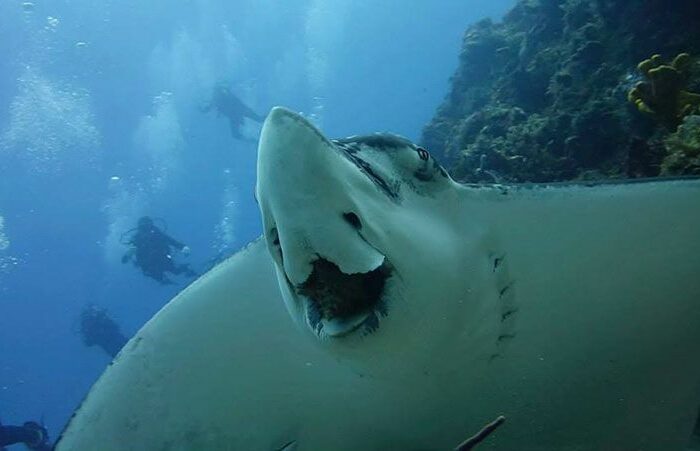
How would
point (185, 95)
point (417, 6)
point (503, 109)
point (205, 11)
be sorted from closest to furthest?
1. point (503, 109)
2. point (205, 11)
3. point (185, 95)
4. point (417, 6)

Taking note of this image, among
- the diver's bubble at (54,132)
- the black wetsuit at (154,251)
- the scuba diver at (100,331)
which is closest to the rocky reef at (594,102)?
the black wetsuit at (154,251)

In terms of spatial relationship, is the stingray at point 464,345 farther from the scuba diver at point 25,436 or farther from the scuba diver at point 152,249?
the scuba diver at point 152,249

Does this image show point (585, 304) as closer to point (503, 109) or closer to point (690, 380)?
point (690, 380)

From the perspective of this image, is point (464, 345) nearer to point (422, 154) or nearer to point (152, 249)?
point (422, 154)

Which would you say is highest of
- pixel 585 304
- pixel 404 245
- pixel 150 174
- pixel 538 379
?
pixel 150 174

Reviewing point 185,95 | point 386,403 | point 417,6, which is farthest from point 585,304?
point 417,6

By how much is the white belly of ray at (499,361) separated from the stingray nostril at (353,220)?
2.08 ft

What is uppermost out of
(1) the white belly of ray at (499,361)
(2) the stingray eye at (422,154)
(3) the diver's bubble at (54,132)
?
(3) the diver's bubble at (54,132)

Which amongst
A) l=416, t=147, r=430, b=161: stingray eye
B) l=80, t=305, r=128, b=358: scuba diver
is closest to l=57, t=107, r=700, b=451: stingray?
l=416, t=147, r=430, b=161: stingray eye

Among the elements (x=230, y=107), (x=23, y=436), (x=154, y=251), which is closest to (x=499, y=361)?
(x=23, y=436)

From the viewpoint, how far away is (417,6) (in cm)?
5872

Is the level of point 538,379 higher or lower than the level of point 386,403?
lower

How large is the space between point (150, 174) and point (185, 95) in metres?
8.57

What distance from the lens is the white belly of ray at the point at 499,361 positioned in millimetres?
2215
